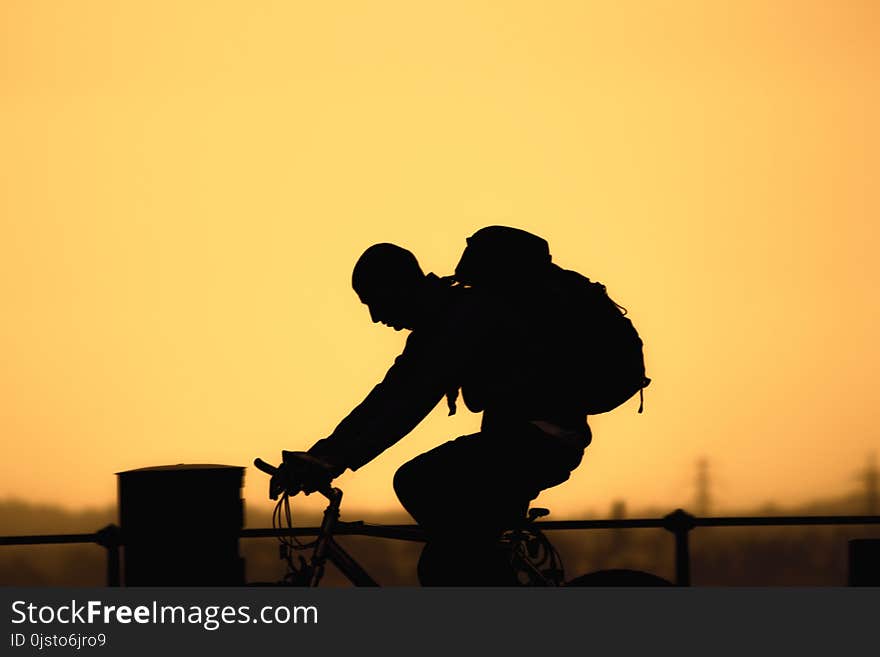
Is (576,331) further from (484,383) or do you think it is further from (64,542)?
(64,542)

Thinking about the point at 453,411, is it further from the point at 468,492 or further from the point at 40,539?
the point at 40,539

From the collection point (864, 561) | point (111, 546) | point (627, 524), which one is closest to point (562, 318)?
point (864, 561)

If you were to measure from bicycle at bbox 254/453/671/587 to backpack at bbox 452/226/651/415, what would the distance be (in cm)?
61

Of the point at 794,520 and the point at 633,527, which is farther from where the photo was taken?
the point at 794,520

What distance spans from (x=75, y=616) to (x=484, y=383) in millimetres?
1606

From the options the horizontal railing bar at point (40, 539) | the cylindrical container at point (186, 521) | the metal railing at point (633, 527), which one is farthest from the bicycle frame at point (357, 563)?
the horizontal railing bar at point (40, 539)

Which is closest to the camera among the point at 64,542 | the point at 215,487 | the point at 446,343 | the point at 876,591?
the point at 446,343

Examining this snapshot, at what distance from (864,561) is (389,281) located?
2674 millimetres

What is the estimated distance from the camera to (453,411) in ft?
14.2

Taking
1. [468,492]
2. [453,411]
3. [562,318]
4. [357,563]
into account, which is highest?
[562,318]

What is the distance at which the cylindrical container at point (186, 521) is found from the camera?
505 centimetres

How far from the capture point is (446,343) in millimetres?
4113

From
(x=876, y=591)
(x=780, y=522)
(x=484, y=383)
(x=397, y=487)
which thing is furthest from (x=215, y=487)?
(x=780, y=522)

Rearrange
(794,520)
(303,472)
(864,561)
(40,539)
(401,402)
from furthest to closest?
(794,520), (40,539), (864,561), (401,402), (303,472)
